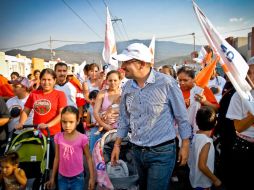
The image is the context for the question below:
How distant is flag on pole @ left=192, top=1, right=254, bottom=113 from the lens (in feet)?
7.34

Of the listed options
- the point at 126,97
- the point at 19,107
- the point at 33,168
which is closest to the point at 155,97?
the point at 126,97

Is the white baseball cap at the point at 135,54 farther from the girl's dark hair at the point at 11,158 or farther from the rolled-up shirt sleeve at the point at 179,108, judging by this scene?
the girl's dark hair at the point at 11,158

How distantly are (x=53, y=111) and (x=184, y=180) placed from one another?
2.40m

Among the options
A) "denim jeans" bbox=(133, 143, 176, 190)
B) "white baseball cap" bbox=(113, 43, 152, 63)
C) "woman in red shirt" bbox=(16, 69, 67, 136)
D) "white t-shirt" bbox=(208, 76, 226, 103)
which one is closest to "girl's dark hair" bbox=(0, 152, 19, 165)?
"woman in red shirt" bbox=(16, 69, 67, 136)

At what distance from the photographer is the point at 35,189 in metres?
→ 3.38

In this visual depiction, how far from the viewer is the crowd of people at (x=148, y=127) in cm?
255

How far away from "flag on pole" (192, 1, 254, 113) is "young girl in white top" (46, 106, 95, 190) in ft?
6.02

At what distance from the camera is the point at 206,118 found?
3.48 metres

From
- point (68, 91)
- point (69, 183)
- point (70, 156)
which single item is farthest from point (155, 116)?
point (68, 91)

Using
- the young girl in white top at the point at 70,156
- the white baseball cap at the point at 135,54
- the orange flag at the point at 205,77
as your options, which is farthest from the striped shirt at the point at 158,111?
the orange flag at the point at 205,77

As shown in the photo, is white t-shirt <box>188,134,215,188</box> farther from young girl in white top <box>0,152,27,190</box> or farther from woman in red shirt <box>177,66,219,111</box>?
young girl in white top <box>0,152,27,190</box>

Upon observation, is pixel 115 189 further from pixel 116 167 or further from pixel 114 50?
pixel 114 50

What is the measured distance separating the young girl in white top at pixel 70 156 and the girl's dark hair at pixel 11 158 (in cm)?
47

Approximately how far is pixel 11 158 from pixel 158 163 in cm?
181
